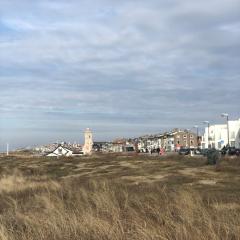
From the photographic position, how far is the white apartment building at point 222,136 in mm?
138750

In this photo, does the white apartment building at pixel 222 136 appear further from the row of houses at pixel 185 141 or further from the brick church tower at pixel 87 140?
the brick church tower at pixel 87 140

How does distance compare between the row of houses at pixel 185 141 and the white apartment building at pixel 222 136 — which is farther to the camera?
the white apartment building at pixel 222 136

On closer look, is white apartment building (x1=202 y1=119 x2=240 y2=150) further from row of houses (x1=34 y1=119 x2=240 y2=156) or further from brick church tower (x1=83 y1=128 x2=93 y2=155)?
brick church tower (x1=83 y1=128 x2=93 y2=155)

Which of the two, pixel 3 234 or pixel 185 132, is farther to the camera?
pixel 185 132

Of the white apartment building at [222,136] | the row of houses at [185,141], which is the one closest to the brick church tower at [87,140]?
the row of houses at [185,141]

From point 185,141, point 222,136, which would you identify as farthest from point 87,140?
point 185,141

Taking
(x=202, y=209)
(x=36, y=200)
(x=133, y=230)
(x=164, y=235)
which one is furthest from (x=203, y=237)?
(x=36, y=200)

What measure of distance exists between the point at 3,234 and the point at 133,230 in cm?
193

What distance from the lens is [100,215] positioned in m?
10.0

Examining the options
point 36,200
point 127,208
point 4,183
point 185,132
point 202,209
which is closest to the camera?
point 202,209

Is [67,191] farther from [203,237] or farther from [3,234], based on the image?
[203,237]

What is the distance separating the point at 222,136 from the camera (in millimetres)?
153375

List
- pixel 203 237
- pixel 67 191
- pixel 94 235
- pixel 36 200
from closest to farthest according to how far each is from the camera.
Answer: pixel 203 237
pixel 94 235
pixel 36 200
pixel 67 191

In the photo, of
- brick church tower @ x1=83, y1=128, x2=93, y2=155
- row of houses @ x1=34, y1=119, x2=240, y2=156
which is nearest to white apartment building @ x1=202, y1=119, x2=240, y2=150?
row of houses @ x1=34, y1=119, x2=240, y2=156
